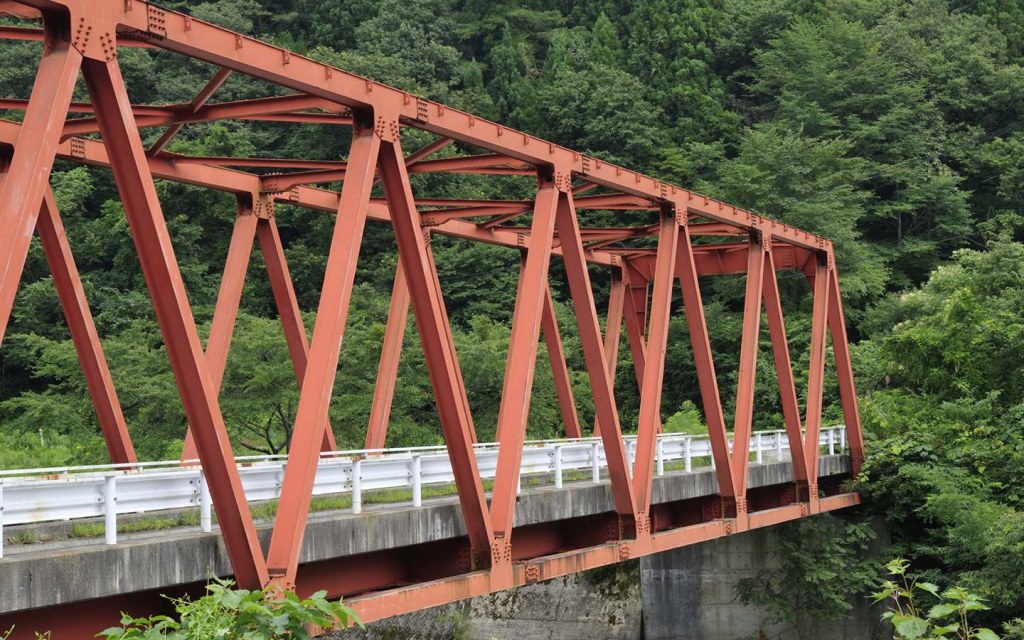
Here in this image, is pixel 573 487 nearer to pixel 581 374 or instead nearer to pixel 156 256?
pixel 156 256

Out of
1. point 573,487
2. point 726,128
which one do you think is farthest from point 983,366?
point 726,128

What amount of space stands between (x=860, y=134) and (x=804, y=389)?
538 inches

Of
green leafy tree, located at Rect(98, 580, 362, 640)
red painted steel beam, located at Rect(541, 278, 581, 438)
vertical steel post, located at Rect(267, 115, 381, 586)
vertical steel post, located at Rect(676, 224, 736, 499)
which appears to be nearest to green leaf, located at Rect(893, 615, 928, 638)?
green leafy tree, located at Rect(98, 580, 362, 640)

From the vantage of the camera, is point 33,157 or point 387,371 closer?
point 33,157

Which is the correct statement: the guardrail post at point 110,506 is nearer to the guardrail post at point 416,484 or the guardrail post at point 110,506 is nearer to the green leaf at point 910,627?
the guardrail post at point 416,484

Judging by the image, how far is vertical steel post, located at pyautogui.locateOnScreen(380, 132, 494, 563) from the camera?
13.5 meters

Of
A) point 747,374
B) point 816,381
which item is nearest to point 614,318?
point 816,381


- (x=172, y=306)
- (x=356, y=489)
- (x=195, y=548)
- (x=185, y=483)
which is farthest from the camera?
(x=356, y=489)

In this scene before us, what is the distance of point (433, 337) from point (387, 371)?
8977 millimetres

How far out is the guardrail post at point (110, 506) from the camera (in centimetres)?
1005

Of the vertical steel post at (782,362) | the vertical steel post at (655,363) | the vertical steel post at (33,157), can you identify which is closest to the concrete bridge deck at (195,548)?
the vertical steel post at (655,363)

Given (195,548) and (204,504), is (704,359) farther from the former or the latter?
(195,548)

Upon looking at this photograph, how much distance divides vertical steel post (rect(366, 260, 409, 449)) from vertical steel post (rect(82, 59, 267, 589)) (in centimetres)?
1146

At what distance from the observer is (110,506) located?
33.4 feet
